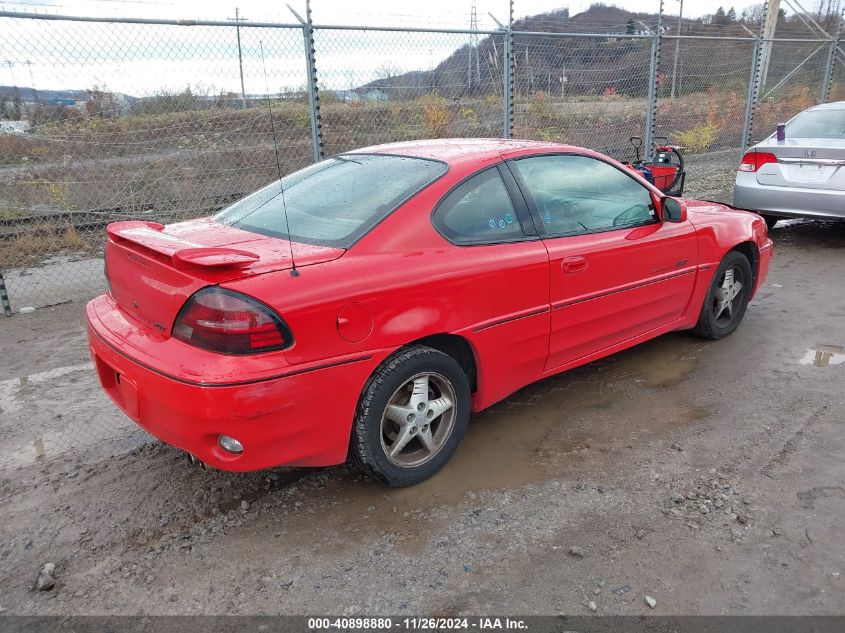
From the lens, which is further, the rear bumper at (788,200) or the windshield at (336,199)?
the rear bumper at (788,200)

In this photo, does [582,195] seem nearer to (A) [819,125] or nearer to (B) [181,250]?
(B) [181,250]

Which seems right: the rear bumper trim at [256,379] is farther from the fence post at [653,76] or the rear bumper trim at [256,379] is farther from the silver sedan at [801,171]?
the fence post at [653,76]

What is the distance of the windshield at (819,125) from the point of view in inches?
287

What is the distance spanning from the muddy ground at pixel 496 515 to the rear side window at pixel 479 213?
3.57ft

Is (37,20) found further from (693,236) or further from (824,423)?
(824,423)

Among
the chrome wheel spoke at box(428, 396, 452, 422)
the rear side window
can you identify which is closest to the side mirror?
the rear side window

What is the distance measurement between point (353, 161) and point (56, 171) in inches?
259

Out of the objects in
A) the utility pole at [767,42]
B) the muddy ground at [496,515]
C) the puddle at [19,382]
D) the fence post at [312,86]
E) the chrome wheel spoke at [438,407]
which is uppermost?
the utility pole at [767,42]

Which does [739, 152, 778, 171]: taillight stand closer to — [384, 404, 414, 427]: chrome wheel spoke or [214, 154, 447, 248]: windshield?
[214, 154, 447, 248]: windshield

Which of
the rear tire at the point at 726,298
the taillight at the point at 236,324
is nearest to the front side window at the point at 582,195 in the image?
the rear tire at the point at 726,298

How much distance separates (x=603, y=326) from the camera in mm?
3736

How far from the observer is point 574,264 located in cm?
345

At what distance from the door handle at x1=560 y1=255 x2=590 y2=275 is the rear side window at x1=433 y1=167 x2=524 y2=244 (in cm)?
29

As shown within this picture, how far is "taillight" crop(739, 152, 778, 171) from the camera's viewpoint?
7.31 meters
